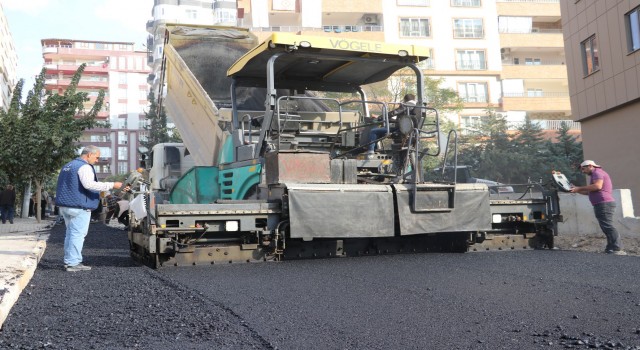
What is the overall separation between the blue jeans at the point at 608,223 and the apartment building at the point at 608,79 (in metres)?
8.03

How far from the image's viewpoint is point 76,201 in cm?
645

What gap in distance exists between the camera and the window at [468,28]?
41500 mm

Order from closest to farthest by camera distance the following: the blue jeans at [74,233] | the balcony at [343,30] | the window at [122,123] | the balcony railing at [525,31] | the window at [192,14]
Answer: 1. the blue jeans at [74,233]
2. the balcony at [343,30]
3. the balcony railing at [525,31]
4. the window at [192,14]
5. the window at [122,123]

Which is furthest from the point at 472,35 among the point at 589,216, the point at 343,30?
the point at 589,216

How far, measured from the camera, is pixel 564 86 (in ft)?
143

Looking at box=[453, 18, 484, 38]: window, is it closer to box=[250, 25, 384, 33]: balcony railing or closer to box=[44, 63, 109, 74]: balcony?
box=[250, 25, 384, 33]: balcony railing

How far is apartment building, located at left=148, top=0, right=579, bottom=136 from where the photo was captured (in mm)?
39500

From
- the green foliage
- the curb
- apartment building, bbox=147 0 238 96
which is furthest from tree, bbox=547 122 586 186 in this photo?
apartment building, bbox=147 0 238 96

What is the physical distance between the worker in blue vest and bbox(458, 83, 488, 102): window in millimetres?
37243

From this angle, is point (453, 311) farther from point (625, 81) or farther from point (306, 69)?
point (625, 81)

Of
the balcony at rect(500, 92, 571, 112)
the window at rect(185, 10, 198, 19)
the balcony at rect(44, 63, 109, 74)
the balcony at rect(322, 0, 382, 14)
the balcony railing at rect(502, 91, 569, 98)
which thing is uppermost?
the window at rect(185, 10, 198, 19)

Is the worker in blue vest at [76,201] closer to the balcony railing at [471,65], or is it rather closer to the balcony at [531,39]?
the balcony railing at [471,65]

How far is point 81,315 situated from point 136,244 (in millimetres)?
3252

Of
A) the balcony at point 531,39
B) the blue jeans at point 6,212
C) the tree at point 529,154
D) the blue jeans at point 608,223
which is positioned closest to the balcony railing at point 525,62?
the balcony at point 531,39
